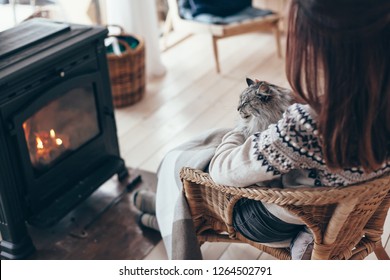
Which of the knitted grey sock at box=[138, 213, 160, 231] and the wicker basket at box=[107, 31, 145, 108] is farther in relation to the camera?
the wicker basket at box=[107, 31, 145, 108]

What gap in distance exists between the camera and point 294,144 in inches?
48.4

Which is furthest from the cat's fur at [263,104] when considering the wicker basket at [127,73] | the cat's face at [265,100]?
the wicker basket at [127,73]

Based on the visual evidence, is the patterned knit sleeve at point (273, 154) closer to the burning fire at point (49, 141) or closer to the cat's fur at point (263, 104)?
the cat's fur at point (263, 104)

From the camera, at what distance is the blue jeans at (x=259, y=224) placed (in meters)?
1.46

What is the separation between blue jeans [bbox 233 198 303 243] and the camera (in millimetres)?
1459

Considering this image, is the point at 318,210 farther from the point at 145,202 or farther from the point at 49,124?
the point at 49,124

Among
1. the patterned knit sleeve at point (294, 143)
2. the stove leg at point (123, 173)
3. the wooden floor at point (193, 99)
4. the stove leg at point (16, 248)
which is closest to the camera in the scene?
the patterned knit sleeve at point (294, 143)

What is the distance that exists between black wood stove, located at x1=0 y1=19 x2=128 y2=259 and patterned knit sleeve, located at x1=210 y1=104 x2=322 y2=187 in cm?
84

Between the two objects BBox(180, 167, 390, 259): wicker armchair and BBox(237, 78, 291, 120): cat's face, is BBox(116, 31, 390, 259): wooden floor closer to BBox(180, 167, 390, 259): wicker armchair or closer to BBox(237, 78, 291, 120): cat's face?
BBox(180, 167, 390, 259): wicker armchair

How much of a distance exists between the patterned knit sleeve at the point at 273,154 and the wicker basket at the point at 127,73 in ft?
5.69

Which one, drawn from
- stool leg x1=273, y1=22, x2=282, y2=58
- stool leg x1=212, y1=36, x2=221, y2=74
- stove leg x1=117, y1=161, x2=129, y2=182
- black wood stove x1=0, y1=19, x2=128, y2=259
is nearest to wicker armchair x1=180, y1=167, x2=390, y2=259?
black wood stove x1=0, y1=19, x2=128, y2=259

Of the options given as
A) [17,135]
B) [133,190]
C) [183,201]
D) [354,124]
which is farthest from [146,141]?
[354,124]

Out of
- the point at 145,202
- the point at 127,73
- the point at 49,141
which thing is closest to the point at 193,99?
the point at 127,73

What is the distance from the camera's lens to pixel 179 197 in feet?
5.29
